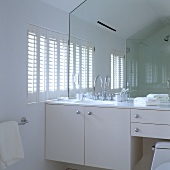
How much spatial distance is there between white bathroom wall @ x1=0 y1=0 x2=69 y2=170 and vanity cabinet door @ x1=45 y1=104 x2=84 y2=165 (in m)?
0.08

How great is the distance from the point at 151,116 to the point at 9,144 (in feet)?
4.02

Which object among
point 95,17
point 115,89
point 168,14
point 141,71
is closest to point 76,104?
point 115,89

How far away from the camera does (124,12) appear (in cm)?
295

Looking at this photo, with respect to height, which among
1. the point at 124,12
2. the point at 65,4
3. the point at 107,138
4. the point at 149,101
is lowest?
the point at 107,138

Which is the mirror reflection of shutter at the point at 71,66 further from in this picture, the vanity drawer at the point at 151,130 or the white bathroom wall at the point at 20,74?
the vanity drawer at the point at 151,130

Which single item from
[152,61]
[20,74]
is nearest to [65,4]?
[20,74]

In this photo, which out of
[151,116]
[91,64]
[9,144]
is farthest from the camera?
[91,64]

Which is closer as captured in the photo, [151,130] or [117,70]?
[151,130]

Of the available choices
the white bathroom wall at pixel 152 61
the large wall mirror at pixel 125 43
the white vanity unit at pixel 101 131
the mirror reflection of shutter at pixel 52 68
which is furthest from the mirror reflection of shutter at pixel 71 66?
the white bathroom wall at pixel 152 61

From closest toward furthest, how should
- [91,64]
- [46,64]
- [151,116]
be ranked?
[151,116], [46,64], [91,64]

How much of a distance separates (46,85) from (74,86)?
43cm

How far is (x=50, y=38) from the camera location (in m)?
3.00

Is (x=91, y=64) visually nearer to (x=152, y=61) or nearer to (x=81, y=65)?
(x=81, y=65)

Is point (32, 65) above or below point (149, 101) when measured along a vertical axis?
above
